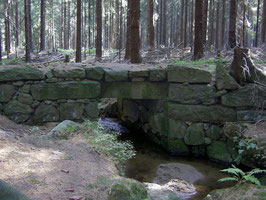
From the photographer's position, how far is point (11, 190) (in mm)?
2357

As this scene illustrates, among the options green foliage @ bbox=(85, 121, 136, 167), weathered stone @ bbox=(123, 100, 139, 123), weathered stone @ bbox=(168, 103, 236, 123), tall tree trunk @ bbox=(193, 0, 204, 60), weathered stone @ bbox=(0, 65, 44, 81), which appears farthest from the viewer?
weathered stone @ bbox=(123, 100, 139, 123)

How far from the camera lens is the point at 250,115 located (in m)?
6.86

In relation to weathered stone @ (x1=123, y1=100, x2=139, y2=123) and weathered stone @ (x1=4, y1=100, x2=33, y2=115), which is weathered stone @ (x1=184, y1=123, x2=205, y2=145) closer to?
weathered stone @ (x1=123, y1=100, x2=139, y2=123)

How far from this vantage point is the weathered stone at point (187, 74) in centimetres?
716

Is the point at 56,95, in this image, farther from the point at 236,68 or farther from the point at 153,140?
the point at 236,68

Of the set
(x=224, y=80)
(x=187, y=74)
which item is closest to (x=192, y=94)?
(x=187, y=74)

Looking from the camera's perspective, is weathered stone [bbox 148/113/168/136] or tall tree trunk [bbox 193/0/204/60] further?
tall tree trunk [bbox 193/0/204/60]

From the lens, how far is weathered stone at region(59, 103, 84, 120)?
718 cm

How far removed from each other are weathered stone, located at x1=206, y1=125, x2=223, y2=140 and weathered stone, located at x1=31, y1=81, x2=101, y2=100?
340 centimetres

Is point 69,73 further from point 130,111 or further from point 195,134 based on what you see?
point 195,134

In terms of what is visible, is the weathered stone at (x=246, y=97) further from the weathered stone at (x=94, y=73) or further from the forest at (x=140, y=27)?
the forest at (x=140, y=27)

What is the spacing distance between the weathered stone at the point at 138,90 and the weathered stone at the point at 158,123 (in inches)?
29.4

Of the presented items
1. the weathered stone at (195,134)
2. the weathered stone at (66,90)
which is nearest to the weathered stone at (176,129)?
the weathered stone at (195,134)

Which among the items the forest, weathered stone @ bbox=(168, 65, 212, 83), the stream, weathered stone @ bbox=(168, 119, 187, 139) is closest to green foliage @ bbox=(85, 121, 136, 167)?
the stream
